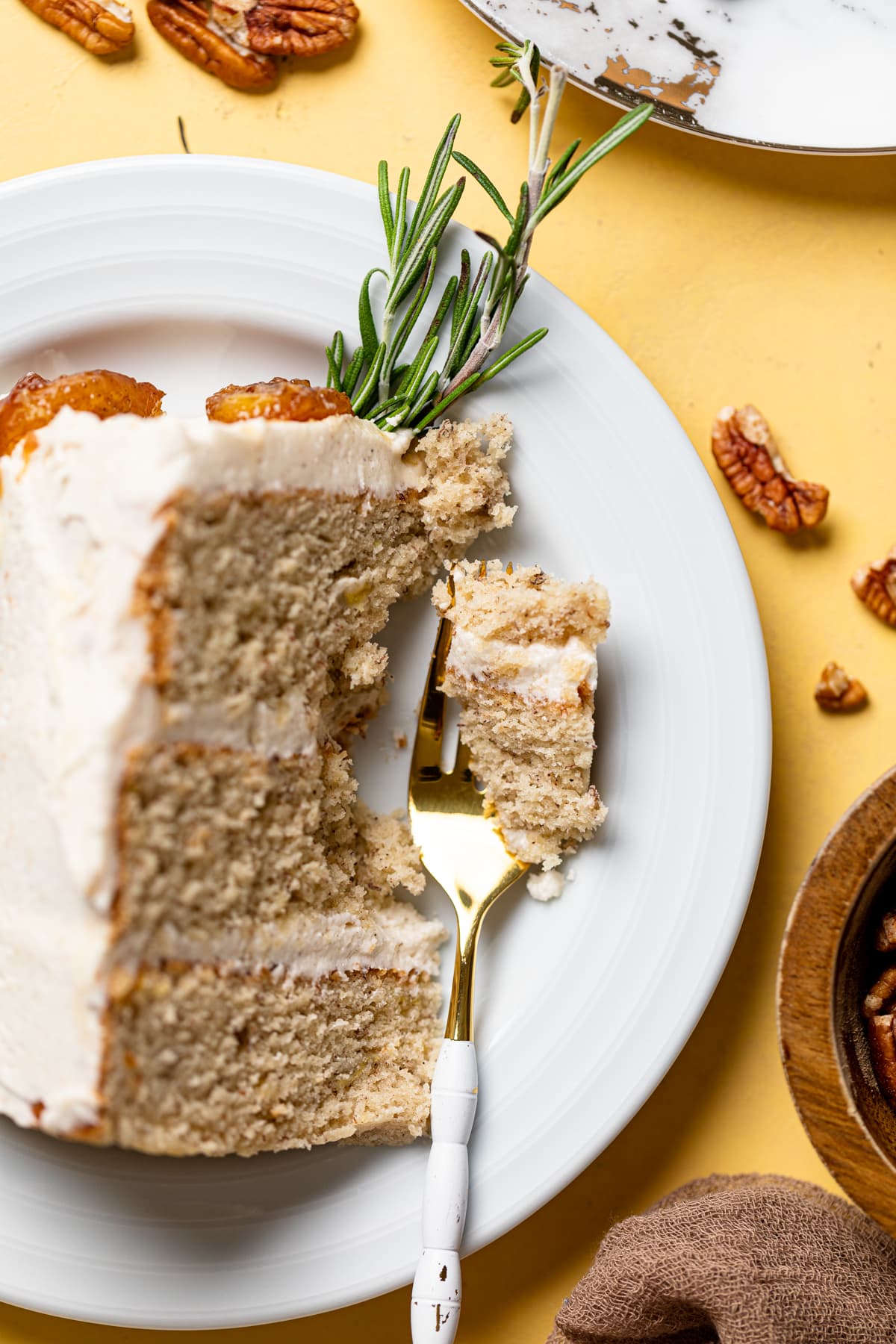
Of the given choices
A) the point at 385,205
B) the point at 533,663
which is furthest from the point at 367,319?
the point at 533,663

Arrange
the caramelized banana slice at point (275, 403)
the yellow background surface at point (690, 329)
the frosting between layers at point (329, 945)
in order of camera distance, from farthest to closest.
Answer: the yellow background surface at point (690, 329)
the caramelized banana slice at point (275, 403)
the frosting between layers at point (329, 945)

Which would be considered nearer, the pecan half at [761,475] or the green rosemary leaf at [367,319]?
the green rosemary leaf at [367,319]

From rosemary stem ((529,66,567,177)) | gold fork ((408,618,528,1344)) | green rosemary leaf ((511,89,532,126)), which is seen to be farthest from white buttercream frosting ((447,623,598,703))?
green rosemary leaf ((511,89,532,126))

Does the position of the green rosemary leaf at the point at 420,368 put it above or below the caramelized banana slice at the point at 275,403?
above

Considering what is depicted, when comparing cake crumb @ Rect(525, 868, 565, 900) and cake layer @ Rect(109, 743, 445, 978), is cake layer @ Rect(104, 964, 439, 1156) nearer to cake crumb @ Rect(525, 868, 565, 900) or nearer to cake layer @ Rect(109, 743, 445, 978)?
cake layer @ Rect(109, 743, 445, 978)

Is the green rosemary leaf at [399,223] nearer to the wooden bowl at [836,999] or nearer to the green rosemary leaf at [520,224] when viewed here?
the green rosemary leaf at [520,224]

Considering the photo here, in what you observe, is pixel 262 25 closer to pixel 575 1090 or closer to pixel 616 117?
pixel 616 117

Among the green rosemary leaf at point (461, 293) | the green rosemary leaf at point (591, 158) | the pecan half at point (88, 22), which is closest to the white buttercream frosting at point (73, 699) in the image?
the green rosemary leaf at point (461, 293)

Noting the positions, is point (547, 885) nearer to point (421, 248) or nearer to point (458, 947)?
point (458, 947)
